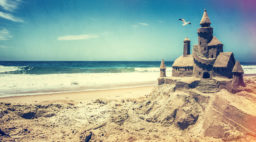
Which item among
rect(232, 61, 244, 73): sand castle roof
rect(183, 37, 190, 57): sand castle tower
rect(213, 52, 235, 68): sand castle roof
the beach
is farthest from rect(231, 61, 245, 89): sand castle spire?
rect(183, 37, 190, 57): sand castle tower

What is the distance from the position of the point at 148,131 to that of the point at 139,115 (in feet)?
6.72

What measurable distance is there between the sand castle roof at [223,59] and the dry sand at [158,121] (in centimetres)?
177

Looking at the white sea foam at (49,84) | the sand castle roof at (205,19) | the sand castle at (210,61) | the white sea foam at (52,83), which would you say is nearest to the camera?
the sand castle at (210,61)

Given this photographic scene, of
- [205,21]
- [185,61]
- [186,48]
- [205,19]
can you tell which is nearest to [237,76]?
[185,61]

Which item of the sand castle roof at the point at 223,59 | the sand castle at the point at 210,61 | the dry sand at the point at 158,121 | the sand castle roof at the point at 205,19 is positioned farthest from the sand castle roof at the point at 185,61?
the sand castle roof at the point at 205,19

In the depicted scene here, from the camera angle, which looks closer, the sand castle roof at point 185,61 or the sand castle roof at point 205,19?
the sand castle roof at point 205,19

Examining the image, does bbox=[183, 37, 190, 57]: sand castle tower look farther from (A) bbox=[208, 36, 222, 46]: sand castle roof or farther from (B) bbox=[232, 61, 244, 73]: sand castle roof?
(B) bbox=[232, 61, 244, 73]: sand castle roof

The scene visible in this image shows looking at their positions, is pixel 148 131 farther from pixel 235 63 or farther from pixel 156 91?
pixel 235 63

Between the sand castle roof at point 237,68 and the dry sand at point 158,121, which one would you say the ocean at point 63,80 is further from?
the sand castle roof at point 237,68

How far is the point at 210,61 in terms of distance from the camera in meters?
10.3

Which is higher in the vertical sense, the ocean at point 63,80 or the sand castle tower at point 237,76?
the sand castle tower at point 237,76

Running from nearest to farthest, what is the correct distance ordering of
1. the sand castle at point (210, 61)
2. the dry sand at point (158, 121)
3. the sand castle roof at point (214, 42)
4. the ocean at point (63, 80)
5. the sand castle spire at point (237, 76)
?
the dry sand at point (158, 121) < the sand castle spire at point (237, 76) < the sand castle at point (210, 61) < the sand castle roof at point (214, 42) < the ocean at point (63, 80)

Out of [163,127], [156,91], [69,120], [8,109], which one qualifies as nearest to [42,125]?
[69,120]

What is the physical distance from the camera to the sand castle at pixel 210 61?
9.66 metres
